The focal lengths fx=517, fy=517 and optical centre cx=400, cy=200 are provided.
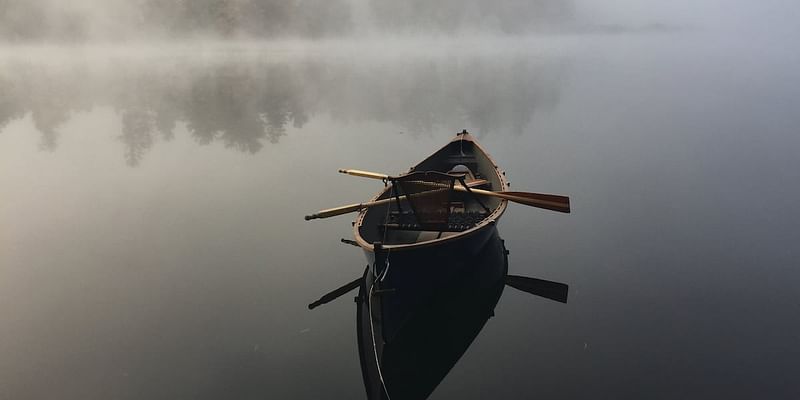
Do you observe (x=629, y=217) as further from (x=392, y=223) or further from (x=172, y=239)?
(x=172, y=239)

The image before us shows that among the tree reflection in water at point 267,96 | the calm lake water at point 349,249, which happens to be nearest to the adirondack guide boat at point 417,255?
the calm lake water at point 349,249

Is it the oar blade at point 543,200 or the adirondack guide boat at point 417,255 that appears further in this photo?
the oar blade at point 543,200

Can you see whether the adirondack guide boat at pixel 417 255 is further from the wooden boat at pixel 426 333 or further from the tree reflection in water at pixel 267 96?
the tree reflection in water at pixel 267 96

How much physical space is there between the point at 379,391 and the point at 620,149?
20.3 metres

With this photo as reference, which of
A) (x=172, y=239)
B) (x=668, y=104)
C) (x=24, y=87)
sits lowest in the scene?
(x=172, y=239)

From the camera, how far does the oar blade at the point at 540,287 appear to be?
12.0 meters

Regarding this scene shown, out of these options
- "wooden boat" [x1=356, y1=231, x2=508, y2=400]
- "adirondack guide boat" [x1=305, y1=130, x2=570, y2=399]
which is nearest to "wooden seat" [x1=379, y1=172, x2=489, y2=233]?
"adirondack guide boat" [x1=305, y1=130, x2=570, y2=399]

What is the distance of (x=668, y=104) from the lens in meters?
36.8

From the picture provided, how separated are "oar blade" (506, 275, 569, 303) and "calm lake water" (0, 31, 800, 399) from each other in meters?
0.31

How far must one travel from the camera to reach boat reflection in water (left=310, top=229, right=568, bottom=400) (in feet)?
30.5

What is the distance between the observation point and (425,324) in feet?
34.5

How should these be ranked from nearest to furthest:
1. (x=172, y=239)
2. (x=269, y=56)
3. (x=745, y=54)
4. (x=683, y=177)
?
(x=172, y=239), (x=683, y=177), (x=745, y=54), (x=269, y=56)

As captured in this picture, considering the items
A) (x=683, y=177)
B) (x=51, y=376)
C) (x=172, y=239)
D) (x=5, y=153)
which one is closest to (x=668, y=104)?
(x=683, y=177)

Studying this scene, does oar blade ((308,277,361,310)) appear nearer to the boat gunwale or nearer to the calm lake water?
the calm lake water
